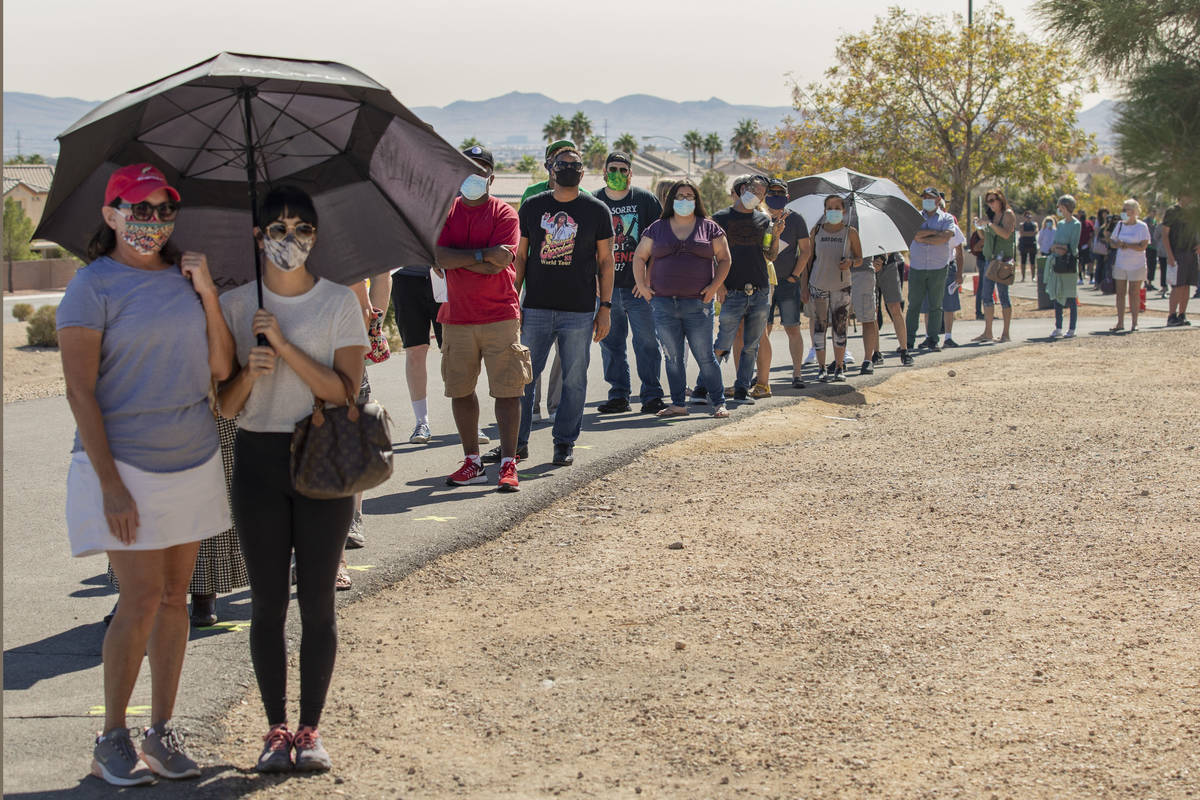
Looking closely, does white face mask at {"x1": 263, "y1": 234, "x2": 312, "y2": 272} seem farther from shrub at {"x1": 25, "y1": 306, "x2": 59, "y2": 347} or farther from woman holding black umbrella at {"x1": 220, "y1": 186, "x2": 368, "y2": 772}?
shrub at {"x1": 25, "y1": 306, "x2": 59, "y2": 347}

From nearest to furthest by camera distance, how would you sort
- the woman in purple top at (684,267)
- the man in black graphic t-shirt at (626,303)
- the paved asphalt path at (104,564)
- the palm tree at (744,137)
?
the paved asphalt path at (104,564)
the woman in purple top at (684,267)
the man in black graphic t-shirt at (626,303)
the palm tree at (744,137)

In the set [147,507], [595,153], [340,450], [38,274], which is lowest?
[147,507]

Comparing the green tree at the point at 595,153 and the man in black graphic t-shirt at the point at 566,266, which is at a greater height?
the green tree at the point at 595,153

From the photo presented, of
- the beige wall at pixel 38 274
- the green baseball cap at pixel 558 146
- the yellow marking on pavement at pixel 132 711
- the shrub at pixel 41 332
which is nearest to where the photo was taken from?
the yellow marking on pavement at pixel 132 711

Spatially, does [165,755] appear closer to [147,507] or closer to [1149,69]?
[147,507]

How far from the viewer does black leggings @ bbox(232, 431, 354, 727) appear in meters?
3.87

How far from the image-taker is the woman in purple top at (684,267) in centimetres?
1024

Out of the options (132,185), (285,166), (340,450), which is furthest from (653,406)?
(132,185)

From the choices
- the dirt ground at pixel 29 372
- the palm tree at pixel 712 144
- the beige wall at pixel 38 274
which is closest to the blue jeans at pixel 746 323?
the dirt ground at pixel 29 372

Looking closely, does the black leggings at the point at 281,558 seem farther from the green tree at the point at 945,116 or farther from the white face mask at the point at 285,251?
the green tree at the point at 945,116

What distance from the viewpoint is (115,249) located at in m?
3.78

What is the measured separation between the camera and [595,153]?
363ft

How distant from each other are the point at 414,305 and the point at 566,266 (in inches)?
65.3

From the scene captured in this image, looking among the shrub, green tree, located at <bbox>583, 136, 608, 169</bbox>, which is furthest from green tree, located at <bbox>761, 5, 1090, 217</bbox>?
green tree, located at <bbox>583, 136, 608, 169</bbox>
